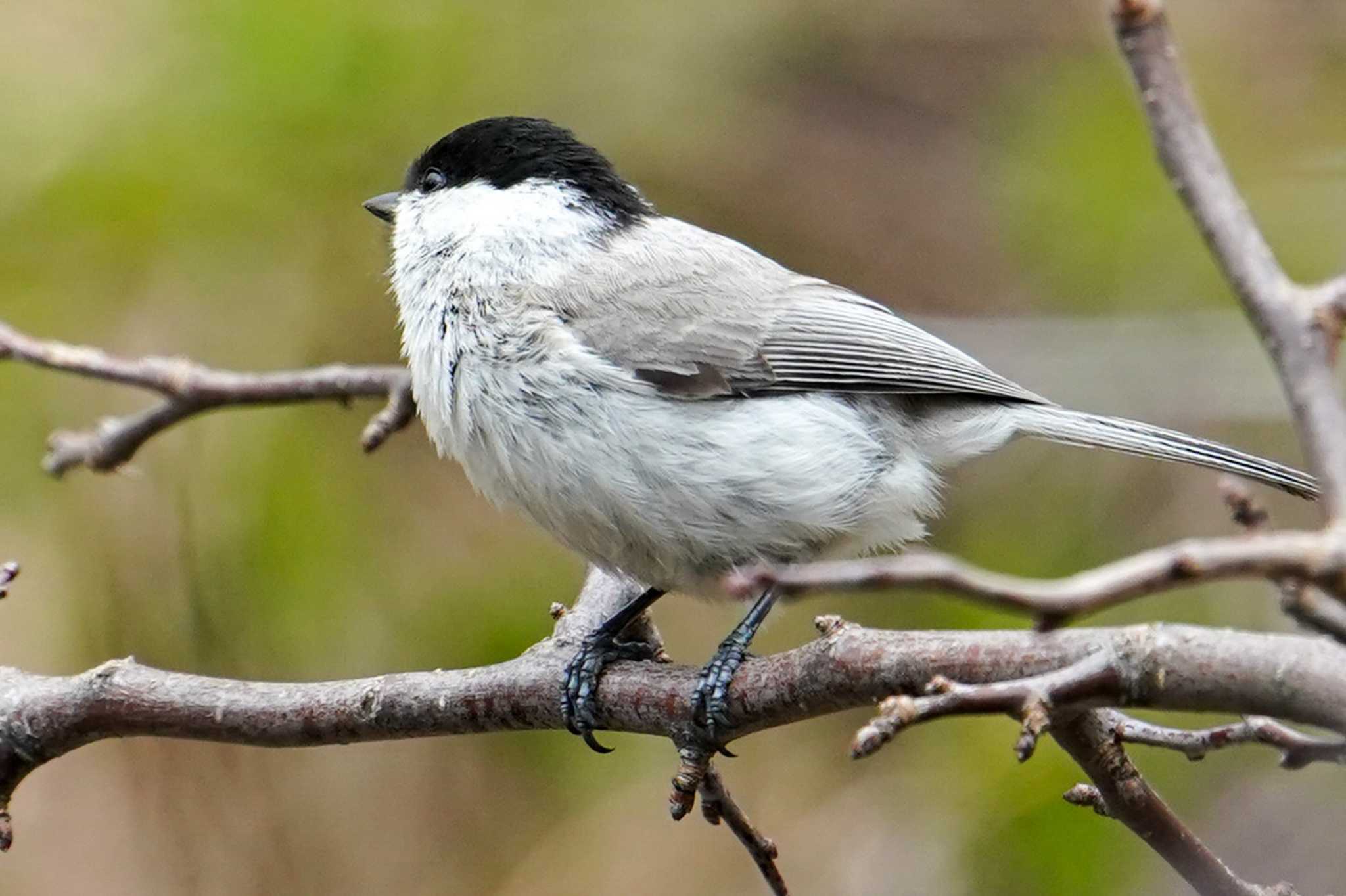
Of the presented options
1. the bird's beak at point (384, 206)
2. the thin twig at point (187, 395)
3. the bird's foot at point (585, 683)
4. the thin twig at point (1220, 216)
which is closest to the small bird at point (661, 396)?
the bird's foot at point (585, 683)

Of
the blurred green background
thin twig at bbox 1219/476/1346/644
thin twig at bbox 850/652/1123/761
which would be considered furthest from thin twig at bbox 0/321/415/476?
thin twig at bbox 1219/476/1346/644

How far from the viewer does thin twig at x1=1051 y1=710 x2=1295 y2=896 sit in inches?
72.7

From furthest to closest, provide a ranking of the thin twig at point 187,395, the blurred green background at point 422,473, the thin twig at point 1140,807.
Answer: the blurred green background at point 422,473 → the thin twig at point 187,395 → the thin twig at point 1140,807

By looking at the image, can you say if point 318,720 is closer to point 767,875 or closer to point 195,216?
point 767,875

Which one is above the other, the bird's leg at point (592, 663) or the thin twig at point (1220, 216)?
the thin twig at point (1220, 216)

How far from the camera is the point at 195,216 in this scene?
3.80 meters

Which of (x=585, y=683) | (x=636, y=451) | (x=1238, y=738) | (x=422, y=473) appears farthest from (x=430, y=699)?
(x=422, y=473)

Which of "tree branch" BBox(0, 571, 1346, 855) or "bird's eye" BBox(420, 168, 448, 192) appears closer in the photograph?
"tree branch" BBox(0, 571, 1346, 855)

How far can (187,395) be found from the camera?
3.21 meters

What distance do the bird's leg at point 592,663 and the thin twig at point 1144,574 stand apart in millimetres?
1482

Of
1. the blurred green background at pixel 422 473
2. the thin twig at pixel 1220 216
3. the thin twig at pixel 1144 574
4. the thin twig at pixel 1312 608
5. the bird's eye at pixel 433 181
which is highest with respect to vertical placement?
the thin twig at pixel 1220 216

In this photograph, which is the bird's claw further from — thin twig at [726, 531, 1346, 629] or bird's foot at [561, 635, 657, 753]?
thin twig at [726, 531, 1346, 629]

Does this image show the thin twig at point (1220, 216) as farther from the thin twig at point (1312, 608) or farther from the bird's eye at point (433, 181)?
the bird's eye at point (433, 181)

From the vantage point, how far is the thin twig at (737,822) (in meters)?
2.27
